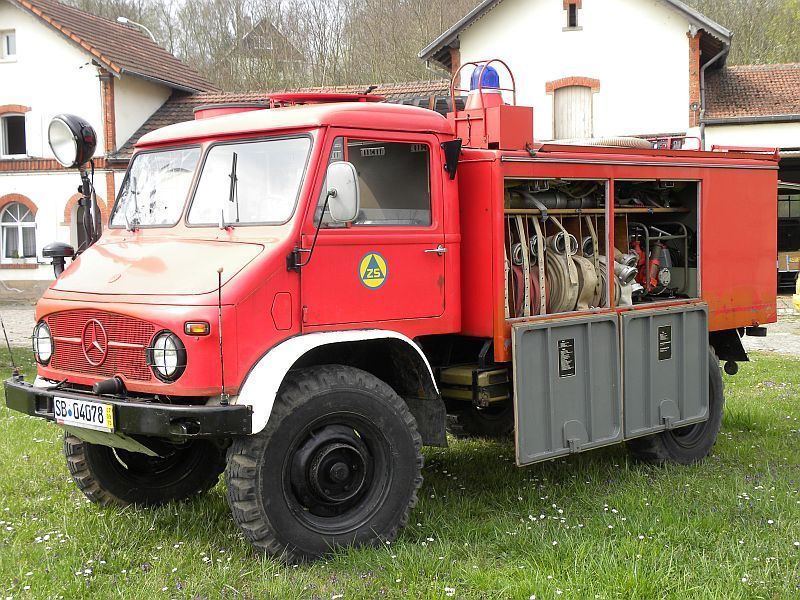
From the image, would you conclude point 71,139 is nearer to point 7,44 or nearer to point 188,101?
point 188,101

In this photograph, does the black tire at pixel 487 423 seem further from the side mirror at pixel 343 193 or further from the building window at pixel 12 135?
the building window at pixel 12 135

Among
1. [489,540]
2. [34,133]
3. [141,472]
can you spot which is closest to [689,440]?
[489,540]

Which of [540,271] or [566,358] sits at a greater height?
[540,271]

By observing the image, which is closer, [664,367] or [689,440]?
[664,367]

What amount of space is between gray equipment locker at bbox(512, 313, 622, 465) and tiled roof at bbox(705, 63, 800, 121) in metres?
19.0

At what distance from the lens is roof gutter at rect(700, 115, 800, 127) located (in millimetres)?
23517

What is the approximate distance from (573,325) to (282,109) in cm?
228

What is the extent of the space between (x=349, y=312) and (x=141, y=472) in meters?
1.94

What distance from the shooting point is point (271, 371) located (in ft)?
16.3

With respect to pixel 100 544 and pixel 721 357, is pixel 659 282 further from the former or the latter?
pixel 100 544

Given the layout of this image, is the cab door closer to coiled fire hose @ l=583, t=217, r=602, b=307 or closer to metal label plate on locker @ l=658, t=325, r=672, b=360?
coiled fire hose @ l=583, t=217, r=602, b=307

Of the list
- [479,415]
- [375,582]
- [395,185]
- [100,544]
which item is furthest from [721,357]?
[100,544]

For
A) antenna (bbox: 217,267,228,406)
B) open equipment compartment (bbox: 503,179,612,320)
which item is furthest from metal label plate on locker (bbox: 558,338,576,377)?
antenna (bbox: 217,267,228,406)

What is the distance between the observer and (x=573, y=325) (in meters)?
6.39
